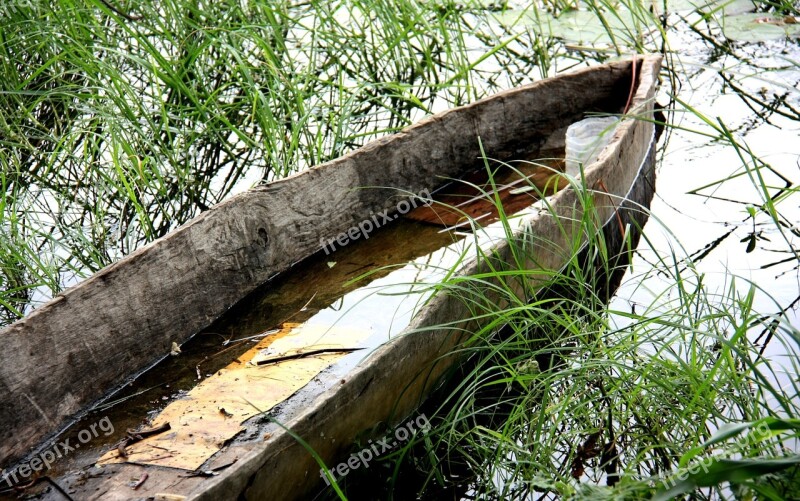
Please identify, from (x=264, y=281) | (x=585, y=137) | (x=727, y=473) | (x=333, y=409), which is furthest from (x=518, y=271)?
(x=585, y=137)

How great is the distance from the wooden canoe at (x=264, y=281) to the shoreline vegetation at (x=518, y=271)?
16 cm

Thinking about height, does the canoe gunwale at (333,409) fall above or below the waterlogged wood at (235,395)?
below

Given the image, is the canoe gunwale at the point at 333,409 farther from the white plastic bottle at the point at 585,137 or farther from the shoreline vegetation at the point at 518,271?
the white plastic bottle at the point at 585,137

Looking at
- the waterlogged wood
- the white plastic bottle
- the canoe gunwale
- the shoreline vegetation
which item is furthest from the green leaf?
the white plastic bottle

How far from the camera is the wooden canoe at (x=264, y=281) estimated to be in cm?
176

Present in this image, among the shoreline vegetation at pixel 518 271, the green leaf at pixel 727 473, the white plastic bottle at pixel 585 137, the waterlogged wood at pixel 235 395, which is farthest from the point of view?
the white plastic bottle at pixel 585 137

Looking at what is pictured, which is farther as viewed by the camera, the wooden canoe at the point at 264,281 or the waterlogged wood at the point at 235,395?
the waterlogged wood at the point at 235,395

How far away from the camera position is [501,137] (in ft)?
10.9

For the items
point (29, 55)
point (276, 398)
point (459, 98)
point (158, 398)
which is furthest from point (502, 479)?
point (29, 55)

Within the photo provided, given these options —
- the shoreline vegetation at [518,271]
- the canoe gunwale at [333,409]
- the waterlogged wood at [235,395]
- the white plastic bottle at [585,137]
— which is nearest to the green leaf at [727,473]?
the shoreline vegetation at [518,271]

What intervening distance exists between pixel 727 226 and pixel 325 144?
159 cm

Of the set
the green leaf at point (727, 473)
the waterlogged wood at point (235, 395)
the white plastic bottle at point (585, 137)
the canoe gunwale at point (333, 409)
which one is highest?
the white plastic bottle at point (585, 137)

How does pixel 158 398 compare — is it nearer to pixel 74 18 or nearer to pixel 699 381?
pixel 699 381

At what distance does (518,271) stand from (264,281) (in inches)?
39.2
